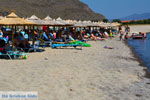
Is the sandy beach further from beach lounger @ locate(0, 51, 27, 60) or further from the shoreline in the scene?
beach lounger @ locate(0, 51, 27, 60)

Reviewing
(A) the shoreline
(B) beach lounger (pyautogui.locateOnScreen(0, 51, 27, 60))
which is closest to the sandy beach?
(A) the shoreline

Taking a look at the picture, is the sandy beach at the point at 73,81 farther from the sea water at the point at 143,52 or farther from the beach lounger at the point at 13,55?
the sea water at the point at 143,52

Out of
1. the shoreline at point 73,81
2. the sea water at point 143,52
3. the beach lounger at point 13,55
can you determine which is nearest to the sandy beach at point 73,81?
the shoreline at point 73,81

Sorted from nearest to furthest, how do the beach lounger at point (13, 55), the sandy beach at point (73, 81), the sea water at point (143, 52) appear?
the sandy beach at point (73, 81)
the beach lounger at point (13, 55)
the sea water at point (143, 52)

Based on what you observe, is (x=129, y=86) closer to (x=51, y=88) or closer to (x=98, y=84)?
(x=98, y=84)

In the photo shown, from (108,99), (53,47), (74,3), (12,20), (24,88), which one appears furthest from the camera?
(74,3)

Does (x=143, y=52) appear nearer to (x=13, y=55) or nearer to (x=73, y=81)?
(x=13, y=55)

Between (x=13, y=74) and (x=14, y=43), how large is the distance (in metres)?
5.21

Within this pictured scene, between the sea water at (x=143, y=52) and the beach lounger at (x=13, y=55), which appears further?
the sea water at (x=143, y=52)

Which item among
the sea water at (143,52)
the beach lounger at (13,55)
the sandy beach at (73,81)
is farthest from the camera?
the sea water at (143,52)

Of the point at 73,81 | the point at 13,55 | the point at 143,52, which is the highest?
the point at 13,55

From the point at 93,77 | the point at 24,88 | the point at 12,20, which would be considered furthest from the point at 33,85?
the point at 12,20

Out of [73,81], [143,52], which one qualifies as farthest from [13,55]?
[143,52]

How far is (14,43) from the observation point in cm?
1295
